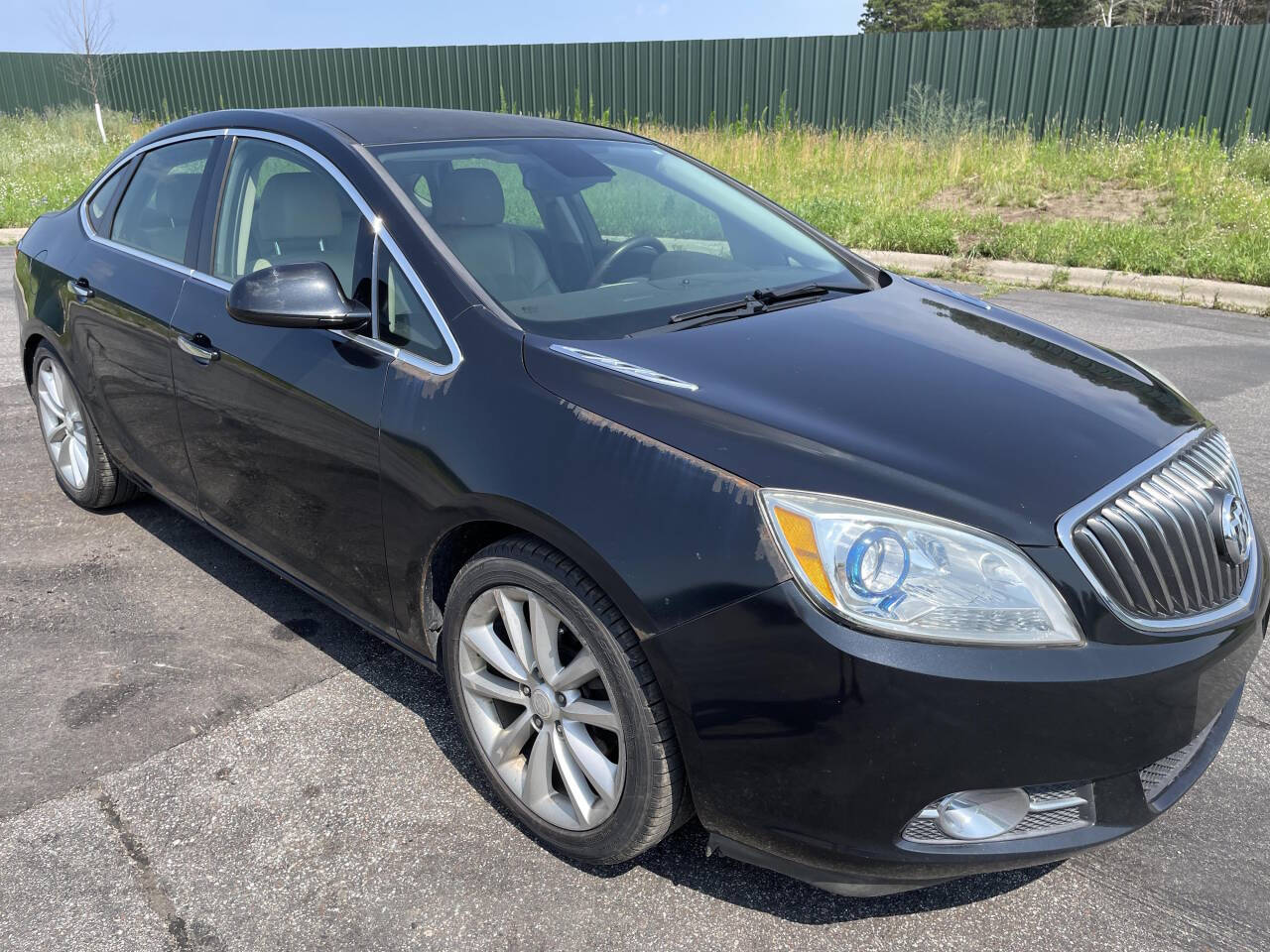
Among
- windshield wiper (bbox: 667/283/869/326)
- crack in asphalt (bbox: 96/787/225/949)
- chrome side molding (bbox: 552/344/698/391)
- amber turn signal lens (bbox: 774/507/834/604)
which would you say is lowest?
crack in asphalt (bbox: 96/787/225/949)

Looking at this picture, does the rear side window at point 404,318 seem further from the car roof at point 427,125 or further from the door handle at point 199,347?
the door handle at point 199,347

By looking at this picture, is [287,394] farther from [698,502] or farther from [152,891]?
[698,502]

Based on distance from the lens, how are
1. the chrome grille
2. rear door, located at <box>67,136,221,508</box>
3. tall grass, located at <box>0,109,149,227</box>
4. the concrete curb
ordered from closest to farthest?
the chrome grille, rear door, located at <box>67,136,221,508</box>, the concrete curb, tall grass, located at <box>0,109,149,227</box>

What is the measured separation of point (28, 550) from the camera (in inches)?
162

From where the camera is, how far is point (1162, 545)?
2.07 m

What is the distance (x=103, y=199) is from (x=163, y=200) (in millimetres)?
638

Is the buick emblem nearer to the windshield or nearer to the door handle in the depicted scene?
the windshield

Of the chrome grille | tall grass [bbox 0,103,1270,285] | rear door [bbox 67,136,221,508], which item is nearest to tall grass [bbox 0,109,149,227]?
tall grass [bbox 0,103,1270,285]

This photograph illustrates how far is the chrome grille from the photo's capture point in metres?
1.97

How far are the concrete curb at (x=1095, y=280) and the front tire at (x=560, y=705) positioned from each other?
7.60m

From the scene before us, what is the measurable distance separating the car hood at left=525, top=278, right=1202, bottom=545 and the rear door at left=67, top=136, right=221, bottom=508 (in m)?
1.72

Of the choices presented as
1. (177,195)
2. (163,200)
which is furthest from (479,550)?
(163,200)

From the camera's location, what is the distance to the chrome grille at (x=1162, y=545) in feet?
6.46

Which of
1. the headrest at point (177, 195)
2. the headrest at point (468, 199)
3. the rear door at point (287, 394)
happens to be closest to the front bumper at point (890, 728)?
the rear door at point (287, 394)
